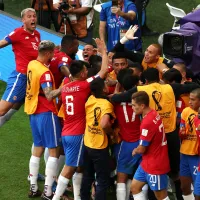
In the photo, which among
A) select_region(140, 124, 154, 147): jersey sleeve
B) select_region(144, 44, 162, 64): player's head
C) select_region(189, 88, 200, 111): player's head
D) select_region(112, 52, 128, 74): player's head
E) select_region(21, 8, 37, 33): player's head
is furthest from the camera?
select_region(21, 8, 37, 33): player's head

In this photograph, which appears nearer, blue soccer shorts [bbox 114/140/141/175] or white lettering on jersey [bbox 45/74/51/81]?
blue soccer shorts [bbox 114/140/141/175]

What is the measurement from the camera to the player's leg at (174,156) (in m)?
7.17

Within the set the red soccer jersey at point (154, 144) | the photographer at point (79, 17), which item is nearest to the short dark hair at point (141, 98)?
the red soccer jersey at point (154, 144)

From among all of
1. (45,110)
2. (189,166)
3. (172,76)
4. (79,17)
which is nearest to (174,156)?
(189,166)

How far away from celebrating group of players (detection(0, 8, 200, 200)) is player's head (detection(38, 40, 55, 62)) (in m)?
0.01

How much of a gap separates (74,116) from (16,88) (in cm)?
155

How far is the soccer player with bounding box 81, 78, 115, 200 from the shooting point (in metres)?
6.96

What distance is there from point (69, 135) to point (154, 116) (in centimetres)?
112

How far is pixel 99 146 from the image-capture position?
23.0 ft

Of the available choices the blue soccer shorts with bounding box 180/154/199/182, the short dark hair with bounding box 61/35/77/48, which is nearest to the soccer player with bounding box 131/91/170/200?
the blue soccer shorts with bounding box 180/154/199/182

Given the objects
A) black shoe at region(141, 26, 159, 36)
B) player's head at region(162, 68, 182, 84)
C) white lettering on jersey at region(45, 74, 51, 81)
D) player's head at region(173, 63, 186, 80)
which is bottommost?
black shoe at region(141, 26, 159, 36)

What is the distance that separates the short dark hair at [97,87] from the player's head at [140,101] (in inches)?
18.2

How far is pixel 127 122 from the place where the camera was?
707 cm

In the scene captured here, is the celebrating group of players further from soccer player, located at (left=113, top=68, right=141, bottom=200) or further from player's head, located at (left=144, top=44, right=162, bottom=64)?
player's head, located at (left=144, top=44, right=162, bottom=64)
